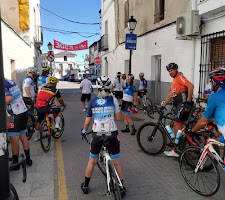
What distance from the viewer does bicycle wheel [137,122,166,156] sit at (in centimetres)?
486

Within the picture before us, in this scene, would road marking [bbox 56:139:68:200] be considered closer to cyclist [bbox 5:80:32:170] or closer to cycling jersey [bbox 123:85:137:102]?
cyclist [bbox 5:80:32:170]

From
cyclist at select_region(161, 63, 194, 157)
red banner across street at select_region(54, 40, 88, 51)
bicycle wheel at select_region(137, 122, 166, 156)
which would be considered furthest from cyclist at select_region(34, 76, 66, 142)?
red banner across street at select_region(54, 40, 88, 51)

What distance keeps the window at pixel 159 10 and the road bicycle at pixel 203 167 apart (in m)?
8.54

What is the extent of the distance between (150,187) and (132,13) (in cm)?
1252

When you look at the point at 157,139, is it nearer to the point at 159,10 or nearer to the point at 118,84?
the point at 118,84

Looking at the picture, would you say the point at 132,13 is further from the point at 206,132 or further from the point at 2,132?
the point at 2,132

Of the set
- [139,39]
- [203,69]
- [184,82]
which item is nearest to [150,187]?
[184,82]

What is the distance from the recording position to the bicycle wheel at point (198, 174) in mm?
3303

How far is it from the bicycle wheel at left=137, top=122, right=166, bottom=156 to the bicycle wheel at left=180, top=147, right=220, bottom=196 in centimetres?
109

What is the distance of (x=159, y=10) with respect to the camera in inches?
432

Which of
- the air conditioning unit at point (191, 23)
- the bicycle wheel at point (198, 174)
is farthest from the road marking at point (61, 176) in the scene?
the air conditioning unit at point (191, 23)

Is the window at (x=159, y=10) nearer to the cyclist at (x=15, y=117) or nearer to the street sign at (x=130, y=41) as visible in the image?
the street sign at (x=130, y=41)

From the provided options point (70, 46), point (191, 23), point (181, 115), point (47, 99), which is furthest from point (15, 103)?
point (70, 46)

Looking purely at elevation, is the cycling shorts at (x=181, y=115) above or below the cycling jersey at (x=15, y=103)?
below
